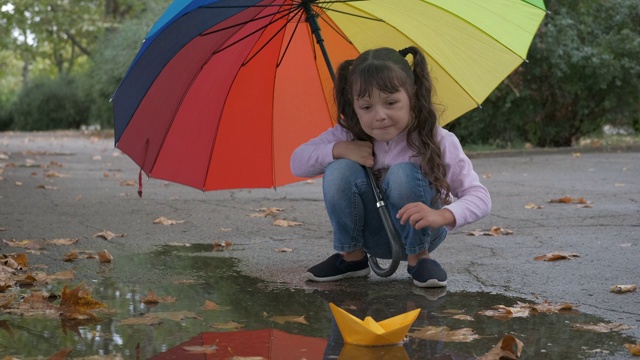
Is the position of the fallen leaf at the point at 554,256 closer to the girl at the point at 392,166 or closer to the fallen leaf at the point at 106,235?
the girl at the point at 392,166

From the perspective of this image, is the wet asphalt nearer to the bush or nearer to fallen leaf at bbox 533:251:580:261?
fallen leaf at bbox 533:251:580:261

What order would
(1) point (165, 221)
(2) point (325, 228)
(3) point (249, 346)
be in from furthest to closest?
(1) point (165, 221) → (2) point (325, 228) → (3) point (249, 346)

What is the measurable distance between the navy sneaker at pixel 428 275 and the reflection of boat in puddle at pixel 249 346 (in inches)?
37.4

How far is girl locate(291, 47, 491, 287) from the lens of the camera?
3.85 metres

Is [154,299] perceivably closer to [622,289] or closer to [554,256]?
[622,289]

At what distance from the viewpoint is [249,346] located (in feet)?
10.0

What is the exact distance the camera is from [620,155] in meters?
13.1

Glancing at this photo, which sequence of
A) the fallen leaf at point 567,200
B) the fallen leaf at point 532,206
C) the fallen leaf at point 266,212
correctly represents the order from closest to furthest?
the fallen leaf at point 266,212 → the fallen leaf at point 532,206 → the fallen leaf at point 567,200

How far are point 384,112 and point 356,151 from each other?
25 centimetres

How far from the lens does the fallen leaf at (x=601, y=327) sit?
3.26m

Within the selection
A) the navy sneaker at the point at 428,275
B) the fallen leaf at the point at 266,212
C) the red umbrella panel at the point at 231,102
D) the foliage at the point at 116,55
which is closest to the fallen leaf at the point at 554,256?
the navy sneaker at the point at 428,275

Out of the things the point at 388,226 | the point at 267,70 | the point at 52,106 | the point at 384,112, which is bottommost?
the point at 52,106

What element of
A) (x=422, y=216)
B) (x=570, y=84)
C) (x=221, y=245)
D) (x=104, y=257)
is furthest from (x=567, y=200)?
(x=570, y=84)

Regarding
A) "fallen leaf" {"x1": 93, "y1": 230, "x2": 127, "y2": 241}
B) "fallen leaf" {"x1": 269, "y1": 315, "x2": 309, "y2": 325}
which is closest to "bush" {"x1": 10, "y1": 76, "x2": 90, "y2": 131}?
"fallen leaf" {"x1": 93, "y1": 230, "x2": 127, "y2": 241}
